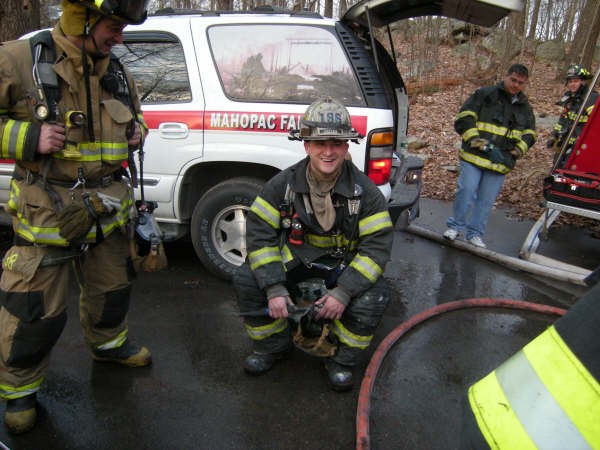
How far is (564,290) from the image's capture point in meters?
3.94

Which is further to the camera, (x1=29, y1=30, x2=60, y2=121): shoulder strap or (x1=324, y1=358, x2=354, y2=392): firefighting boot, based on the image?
(x1=324, y1=358, x2=354, y2=392): firefighting boot

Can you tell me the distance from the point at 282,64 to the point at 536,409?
9.76 feet

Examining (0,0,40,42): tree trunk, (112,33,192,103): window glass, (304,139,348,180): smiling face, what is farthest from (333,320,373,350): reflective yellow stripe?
(0,0,40,42): tree trunk

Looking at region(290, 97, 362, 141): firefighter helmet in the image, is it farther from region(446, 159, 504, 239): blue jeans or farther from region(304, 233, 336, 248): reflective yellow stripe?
region(446, 159, 504, 239): blue jeans

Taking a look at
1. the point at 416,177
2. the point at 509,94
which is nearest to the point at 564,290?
the point at 416,177

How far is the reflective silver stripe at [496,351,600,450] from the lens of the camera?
2.74 feet

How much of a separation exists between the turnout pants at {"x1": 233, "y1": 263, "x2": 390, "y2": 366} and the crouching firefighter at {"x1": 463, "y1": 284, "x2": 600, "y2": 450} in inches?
56.8

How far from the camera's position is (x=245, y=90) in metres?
3.36

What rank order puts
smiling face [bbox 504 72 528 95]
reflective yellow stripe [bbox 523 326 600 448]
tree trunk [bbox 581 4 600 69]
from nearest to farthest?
reflective yellow stripe [bbox 523 326 600 448]
smiling face [bbox 504 72 528 95]
tree trunk [bbox 581 4 600 69]

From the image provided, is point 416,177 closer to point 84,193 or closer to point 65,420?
point 84,193

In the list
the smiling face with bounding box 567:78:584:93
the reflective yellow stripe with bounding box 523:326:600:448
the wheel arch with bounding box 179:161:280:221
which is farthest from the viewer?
the smiling face with bounding box 567:78:584:93

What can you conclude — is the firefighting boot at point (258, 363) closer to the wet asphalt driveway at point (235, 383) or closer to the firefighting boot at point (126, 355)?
the wet asphalt driveway at point (235, 383)

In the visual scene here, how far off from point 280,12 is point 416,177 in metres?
1.79

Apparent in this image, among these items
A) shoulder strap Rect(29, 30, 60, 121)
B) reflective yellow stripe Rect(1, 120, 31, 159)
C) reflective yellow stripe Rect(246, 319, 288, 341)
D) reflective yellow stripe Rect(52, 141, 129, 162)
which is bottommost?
reflective yellow stripe Rect(246, 319, 288, 341)
